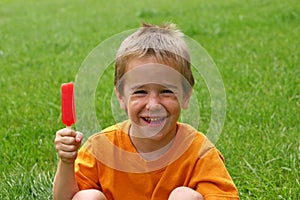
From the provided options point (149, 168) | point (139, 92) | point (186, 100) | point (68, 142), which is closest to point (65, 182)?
point (68, 142)

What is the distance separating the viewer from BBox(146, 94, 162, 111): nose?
2383mm

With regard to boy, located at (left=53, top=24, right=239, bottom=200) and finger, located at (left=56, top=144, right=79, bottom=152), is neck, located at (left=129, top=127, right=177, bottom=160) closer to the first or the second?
boy, located at (left=53, top=24, right=239, bottom=200)

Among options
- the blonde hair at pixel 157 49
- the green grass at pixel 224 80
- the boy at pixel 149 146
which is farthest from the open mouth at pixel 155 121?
the green grass at pixel 224 80

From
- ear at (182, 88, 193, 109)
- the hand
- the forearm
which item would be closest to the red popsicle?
the hand

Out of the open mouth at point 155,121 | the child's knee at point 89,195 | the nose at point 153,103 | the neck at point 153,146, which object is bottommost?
the child's knee at point 89,195

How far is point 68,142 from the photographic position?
231cm

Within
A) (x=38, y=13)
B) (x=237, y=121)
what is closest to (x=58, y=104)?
(x=237, y=121)

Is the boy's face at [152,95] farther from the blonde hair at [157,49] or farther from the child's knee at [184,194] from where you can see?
the child's knee at [184,194]

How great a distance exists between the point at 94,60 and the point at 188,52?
48cm

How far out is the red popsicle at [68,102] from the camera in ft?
7.55

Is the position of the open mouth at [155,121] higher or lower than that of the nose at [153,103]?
lower

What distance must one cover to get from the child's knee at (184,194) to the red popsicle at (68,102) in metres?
0.48

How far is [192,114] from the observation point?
10.0 feet

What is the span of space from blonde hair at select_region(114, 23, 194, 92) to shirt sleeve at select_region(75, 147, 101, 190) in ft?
1.15
